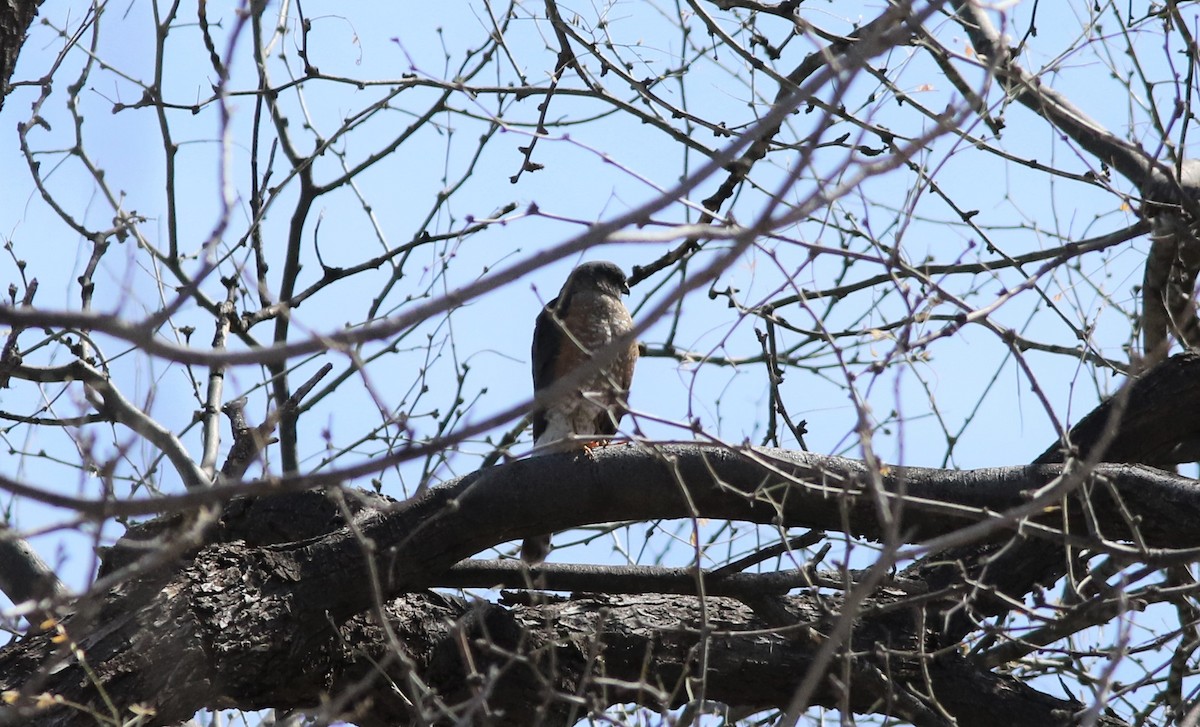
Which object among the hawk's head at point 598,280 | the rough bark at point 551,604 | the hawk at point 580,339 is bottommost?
the rough bark at point 551,604

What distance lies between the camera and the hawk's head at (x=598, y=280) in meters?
6.12

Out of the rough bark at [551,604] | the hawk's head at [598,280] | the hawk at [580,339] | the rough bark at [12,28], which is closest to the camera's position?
the rough bark at [12,28]

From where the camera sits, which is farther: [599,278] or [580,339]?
[599,278]

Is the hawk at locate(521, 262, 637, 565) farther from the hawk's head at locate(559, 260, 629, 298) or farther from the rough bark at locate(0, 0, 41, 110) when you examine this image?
the rough bark at locate(0, 0, 41, 110)

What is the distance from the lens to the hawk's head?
6.12 m

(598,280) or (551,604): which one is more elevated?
(598,280)

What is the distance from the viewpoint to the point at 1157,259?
482cm

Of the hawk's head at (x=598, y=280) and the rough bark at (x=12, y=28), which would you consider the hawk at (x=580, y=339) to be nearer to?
the hawk's head at (x=598, y=280)

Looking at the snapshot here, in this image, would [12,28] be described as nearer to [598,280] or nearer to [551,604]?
[551,604]

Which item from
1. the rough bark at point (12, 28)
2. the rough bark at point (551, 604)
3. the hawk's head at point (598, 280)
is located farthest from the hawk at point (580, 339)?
the rough bark at point (12, 28)

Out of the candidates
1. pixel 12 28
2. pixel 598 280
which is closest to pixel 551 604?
pixel 12 28

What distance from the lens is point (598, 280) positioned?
6172 mm

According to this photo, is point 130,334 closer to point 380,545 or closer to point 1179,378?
point 380,545

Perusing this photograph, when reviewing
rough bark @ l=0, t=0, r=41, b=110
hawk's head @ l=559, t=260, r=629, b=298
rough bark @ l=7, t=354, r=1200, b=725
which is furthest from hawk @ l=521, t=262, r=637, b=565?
rough bark @ l=0, t=0, r=41, b=110
